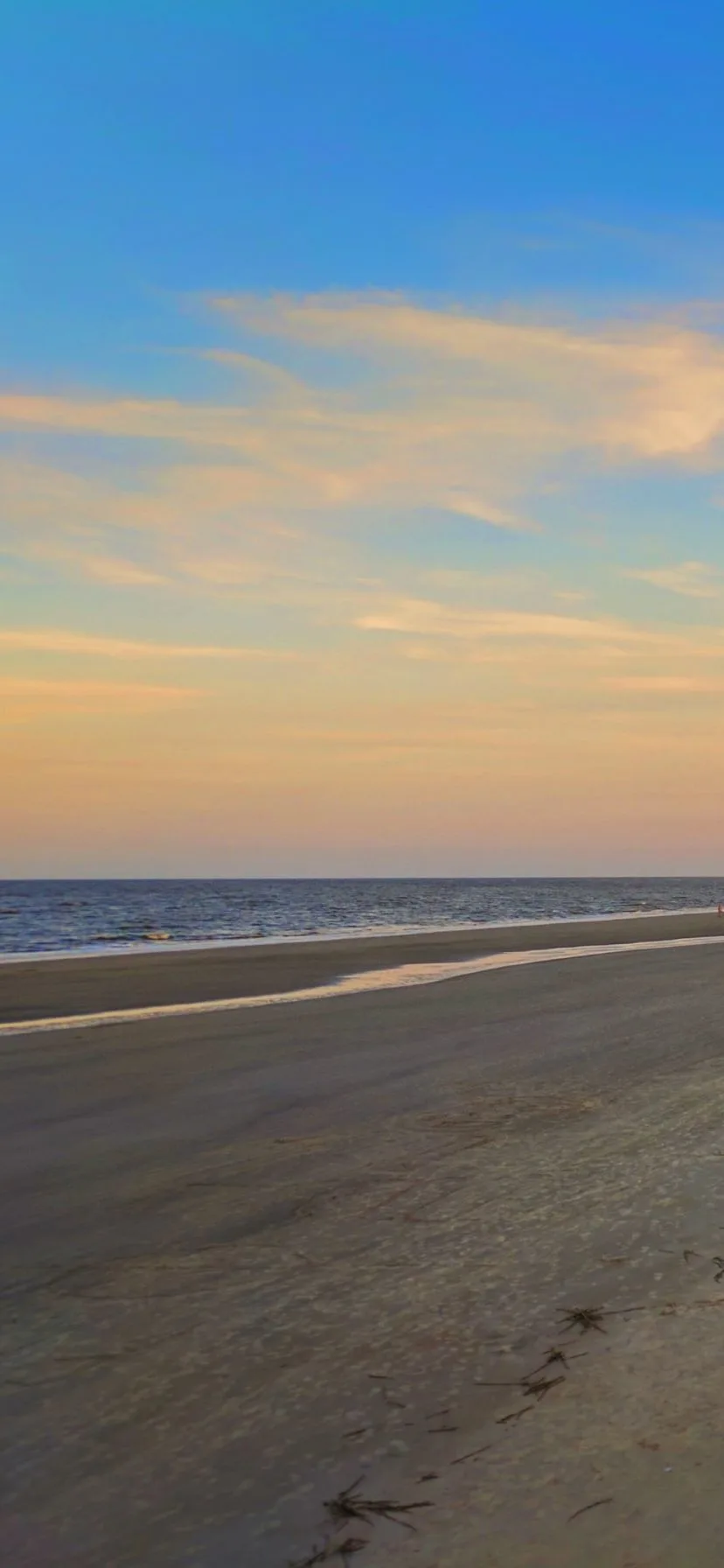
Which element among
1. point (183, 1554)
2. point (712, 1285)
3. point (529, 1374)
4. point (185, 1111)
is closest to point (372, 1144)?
point (185, 1111)

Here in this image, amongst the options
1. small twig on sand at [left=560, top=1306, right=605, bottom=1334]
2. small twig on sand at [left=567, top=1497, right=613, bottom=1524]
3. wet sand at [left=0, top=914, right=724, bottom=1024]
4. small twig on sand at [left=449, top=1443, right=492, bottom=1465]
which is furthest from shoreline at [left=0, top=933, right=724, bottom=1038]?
small twig on sand at [left=567, top=1497, right=613, bottom=1524]

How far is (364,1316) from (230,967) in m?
24.1

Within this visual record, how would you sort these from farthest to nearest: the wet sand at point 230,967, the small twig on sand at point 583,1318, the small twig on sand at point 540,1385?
1. the wet sand at point 230,967
2. the small twig on sand at point 583,1318
3. the small twig on sand at point 540,1385

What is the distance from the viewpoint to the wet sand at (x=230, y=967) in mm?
21000

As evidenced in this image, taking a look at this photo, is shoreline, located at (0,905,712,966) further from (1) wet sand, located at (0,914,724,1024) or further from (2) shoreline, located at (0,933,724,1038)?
(2) shoreline, located at (0,933,724,1038)

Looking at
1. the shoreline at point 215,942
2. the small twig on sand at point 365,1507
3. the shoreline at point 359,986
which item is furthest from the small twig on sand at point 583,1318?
the shoreline at point 215,942

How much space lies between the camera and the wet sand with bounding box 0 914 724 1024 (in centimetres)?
2100

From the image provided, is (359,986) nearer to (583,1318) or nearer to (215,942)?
(583,1318)

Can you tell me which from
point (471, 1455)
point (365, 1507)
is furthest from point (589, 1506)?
point (365, 1507)

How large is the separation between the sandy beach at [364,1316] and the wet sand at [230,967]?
9170 millimetres

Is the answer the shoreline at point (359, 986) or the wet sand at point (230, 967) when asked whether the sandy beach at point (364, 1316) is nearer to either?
the shoreline at point (359, 986)

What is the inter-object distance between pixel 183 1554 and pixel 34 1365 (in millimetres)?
1541

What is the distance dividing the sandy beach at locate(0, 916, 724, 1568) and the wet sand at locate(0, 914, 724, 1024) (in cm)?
917

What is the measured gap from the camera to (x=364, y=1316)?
514 centimetres
